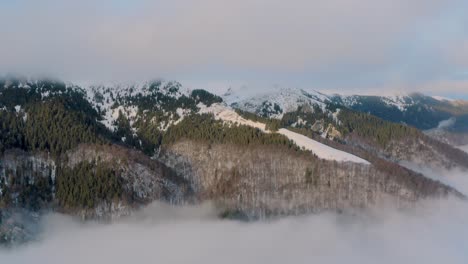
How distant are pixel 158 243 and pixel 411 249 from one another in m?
95.0

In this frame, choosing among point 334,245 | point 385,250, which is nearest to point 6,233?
point 334,245

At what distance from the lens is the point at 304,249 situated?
194 metres

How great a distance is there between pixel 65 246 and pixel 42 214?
1916 centimetres

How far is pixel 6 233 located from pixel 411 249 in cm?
14668

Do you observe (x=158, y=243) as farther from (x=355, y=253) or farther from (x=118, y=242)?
(x=355, y=253)

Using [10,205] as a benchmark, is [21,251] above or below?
below

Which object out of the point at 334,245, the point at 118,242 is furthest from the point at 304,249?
the point at 118,242

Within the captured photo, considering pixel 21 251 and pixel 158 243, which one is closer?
pixel 21 251

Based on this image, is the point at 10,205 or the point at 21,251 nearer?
the point at 21,251

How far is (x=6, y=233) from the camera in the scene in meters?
183

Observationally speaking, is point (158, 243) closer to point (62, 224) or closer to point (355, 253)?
point (62, 224)

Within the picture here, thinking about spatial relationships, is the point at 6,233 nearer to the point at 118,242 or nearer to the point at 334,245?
the point at 118,242

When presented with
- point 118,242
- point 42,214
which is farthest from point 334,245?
point 42,214

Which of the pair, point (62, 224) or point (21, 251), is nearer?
point (21, 251)
